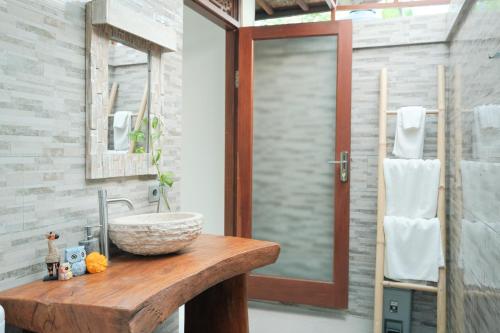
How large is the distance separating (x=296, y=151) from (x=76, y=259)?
75.9 inches

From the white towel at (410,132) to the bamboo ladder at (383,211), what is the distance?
6cm

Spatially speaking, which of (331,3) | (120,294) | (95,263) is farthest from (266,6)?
(120,294)

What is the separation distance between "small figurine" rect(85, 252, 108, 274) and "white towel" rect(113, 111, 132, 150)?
17.4 inches

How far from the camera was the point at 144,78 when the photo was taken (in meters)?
1.81

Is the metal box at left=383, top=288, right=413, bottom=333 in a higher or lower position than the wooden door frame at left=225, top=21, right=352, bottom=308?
lower

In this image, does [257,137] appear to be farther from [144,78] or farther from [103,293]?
[103,293]

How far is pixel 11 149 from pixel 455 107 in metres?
2.24

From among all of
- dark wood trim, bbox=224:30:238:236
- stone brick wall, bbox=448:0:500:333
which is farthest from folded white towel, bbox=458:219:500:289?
dark wood trim, bbox=224:30:238:236

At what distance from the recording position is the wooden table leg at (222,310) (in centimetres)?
189

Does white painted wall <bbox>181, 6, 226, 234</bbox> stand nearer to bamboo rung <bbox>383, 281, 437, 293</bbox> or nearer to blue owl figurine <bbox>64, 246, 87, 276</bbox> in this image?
bamboo rung <bbox>383, 281, 437, 293</bbox>

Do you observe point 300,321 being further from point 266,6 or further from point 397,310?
point 266,6

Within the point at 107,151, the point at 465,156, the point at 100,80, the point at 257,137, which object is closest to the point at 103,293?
the point at 107,151

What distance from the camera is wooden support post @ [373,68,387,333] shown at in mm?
2646

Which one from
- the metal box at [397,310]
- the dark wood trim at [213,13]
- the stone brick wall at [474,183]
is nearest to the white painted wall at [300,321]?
the metal box at [397,310]
